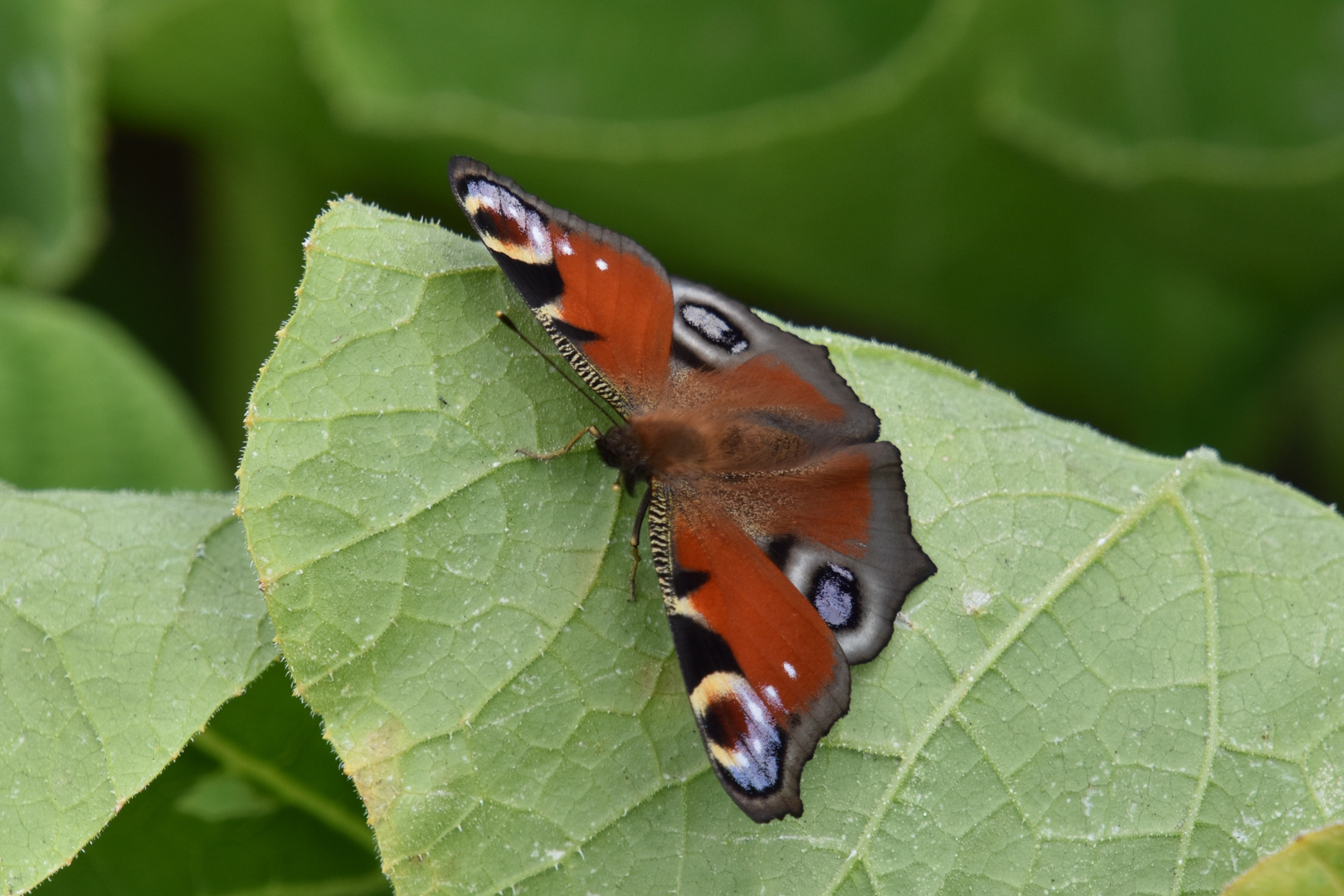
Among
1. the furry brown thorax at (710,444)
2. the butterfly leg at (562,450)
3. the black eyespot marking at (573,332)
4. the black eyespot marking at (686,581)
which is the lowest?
the black eyespot marking at (686,581)

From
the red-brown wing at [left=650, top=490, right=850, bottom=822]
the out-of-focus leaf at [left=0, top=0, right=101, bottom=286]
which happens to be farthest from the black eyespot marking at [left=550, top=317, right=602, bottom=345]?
the out-of-focus leaf at [left=0, top=0, right=101, bottom=286]

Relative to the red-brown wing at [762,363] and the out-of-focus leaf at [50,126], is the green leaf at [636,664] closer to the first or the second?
the red-brown wing at [762,363]

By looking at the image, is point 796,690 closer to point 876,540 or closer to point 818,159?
point 876,540

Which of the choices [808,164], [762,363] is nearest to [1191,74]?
[808,164]

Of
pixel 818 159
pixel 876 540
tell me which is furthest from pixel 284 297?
pixel 876 540

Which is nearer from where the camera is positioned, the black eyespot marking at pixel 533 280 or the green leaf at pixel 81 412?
the black eyespot marking at pixel 533 280

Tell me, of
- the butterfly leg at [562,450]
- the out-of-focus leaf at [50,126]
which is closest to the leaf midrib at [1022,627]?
the butterfly leg at [562,450]

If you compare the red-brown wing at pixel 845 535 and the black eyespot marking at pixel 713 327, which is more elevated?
the black eyespot marking at pixel 713 327
